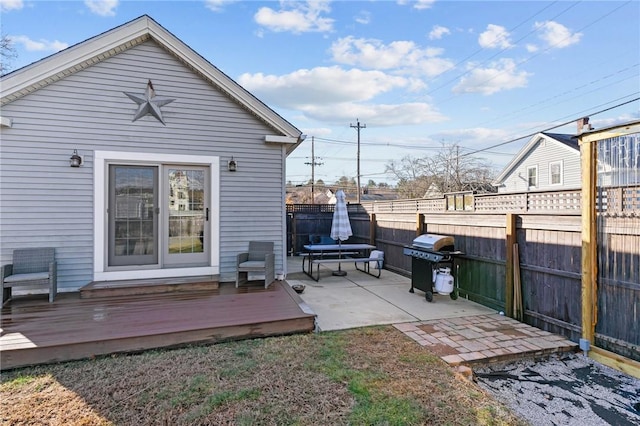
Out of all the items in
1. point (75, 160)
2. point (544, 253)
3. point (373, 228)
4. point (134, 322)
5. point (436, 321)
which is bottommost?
point (436, 321)

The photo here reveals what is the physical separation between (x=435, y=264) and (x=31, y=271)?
6466mm

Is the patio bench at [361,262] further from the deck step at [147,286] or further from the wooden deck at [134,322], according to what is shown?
the deck step at [147,286]

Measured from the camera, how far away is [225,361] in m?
3.33

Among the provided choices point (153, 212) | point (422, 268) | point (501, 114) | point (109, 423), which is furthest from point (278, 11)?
point (501, 114)

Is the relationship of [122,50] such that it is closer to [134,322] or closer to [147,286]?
[147,286]

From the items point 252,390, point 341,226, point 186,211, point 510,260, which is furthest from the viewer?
point 341,226

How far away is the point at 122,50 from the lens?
533 cm

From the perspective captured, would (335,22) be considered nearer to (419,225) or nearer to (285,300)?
(419,225)

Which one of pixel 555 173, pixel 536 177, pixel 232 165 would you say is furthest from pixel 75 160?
pixel 536 177

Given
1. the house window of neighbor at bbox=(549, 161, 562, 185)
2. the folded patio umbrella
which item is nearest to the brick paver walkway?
the folded patio umbrella

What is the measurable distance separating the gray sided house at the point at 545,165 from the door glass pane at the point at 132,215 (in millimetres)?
15884

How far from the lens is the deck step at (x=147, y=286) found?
16.1ft

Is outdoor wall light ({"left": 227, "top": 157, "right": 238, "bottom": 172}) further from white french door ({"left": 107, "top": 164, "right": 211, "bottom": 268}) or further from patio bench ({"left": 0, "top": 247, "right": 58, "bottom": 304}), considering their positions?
patio bench ({"left": 0, "top": 247, "right": 58, "bottom": 304})

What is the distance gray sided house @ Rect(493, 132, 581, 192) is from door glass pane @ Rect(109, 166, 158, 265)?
1588cm
